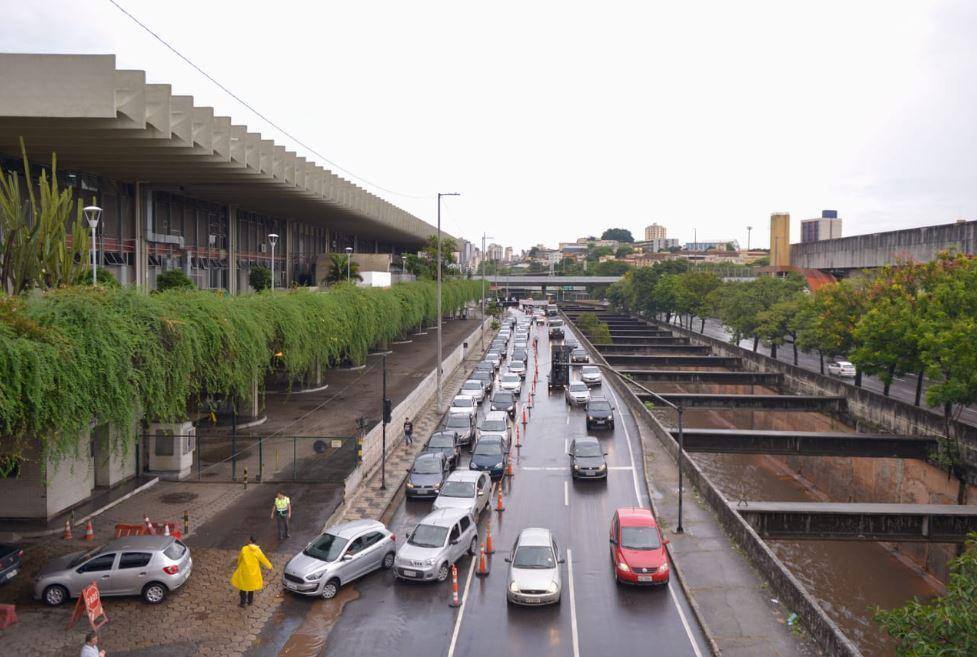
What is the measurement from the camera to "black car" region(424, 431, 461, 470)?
2927 centimetres

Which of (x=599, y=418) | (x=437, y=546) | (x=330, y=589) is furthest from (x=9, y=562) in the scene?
(x=599, y=418)

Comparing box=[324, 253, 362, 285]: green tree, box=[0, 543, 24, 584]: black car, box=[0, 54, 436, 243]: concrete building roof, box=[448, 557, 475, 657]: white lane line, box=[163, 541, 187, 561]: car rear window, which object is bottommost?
box=[448, 557, 475, 657]: white lane line

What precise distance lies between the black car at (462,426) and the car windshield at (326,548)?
15728mm

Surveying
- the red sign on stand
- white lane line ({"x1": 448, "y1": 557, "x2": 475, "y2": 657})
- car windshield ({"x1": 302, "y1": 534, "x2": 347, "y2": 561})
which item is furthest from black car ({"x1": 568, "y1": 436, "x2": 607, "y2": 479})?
the red sign on stand

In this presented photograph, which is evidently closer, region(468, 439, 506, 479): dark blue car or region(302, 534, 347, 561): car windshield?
region(302, 534, 347, 561): car windshield

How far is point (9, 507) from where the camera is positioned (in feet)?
68.6

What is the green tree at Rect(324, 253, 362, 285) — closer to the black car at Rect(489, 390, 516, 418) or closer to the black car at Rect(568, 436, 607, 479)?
the black car at Rect(489, 390, 516, 418)

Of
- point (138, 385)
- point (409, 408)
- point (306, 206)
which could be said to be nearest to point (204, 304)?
point (138, 385)

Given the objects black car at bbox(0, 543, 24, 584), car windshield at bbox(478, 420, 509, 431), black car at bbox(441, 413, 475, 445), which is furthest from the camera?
black car at bbox(441, 413, 475, 445)

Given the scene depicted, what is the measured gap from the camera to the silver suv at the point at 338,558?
16.8m

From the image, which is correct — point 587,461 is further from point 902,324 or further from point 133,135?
point 133,135

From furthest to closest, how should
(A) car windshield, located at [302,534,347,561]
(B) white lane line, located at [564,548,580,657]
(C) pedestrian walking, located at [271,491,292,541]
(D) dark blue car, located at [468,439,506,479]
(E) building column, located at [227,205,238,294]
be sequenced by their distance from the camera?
1. (E) building column, located at [227,205,238,294]
2. (D) dark blue car, located at [468,439,506,479]
3. (C) pedestrian walking, located at [271,491,292,541]
4. (A) car windshield, located at [302,534,347,561]
5. (B) white lane line, located at [564,548,580,657]

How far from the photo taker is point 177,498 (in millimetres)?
23859

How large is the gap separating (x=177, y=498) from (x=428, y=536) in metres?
10.1
